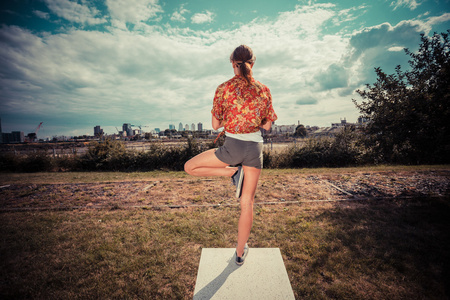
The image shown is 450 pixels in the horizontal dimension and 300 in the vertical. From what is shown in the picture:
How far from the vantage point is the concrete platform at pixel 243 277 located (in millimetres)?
2154

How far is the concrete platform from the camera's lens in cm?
215

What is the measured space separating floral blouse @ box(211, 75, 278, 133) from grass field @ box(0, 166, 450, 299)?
7.13 ft

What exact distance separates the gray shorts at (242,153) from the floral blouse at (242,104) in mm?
158

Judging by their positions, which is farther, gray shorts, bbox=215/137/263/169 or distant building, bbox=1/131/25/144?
distant building, bbox=1/131/25/144

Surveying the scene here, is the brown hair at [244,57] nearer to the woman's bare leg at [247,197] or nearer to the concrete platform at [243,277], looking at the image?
the woman's bare leg at [247,197]

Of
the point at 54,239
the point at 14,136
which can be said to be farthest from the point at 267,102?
the point at 14,136

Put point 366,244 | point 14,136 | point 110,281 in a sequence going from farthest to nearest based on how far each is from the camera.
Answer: point 14,136 → point 366,244 → point 110,281

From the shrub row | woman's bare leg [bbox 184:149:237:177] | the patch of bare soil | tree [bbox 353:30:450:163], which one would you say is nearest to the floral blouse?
woman's bare leg [bbox 184:149:237:177]

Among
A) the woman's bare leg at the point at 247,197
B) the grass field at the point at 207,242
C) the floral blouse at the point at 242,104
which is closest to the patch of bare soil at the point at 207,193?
the grass field at the point at 207,242

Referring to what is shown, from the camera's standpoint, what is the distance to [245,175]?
234 centimetres

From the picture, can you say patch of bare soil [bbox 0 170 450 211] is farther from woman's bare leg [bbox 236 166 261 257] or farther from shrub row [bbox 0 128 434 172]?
shrub row [bbox 0 128 434 172]

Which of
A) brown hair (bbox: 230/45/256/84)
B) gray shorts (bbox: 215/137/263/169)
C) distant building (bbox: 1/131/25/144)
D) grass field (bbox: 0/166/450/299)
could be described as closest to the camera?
brown hair (bbox: 230/45/256/84)

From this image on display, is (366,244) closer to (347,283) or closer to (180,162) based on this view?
(347,283)

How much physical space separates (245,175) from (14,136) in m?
171
